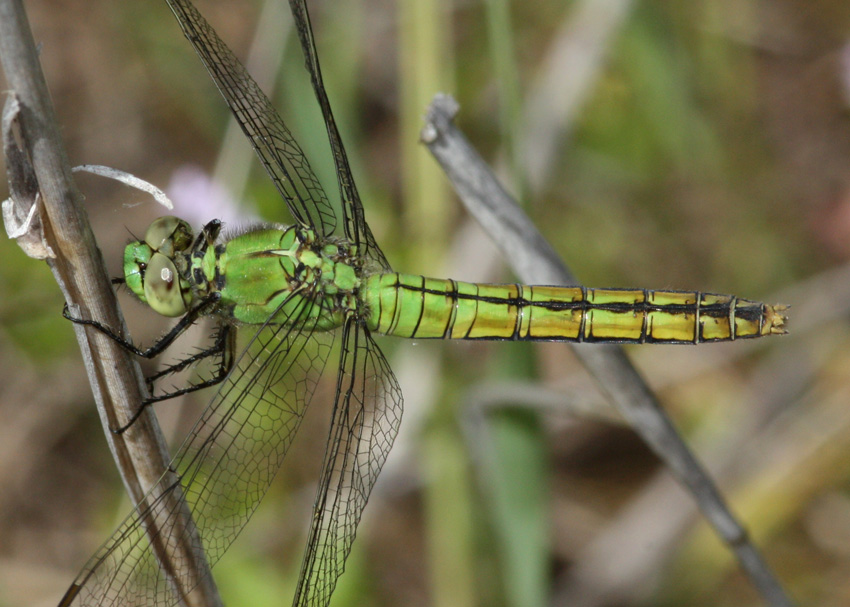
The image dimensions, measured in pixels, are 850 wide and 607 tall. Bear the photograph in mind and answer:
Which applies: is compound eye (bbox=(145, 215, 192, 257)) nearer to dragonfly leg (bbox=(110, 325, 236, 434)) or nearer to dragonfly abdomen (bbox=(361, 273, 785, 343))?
dragonfly leg (bbox=(110, 325, 236, 434))

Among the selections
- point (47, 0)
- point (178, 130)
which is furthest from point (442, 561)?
point (47, 0)

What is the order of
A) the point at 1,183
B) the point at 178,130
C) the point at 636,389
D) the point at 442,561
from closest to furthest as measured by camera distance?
the point at 636,389 → the point at 442,561 → the point at 1,183 → the point at 178,130

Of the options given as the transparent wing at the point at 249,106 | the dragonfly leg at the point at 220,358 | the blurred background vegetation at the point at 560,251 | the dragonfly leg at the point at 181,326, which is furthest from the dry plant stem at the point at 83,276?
the blurred background vegetation at the point at 560,251

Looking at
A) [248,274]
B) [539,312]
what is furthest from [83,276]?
[539,312]

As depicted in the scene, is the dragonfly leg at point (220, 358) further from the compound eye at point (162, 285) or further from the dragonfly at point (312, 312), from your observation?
the compound eye at point (162, 285)

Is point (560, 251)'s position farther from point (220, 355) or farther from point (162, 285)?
point (162, 285)

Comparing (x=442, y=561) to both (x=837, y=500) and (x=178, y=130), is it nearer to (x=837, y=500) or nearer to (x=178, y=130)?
(x=837, y=500)
